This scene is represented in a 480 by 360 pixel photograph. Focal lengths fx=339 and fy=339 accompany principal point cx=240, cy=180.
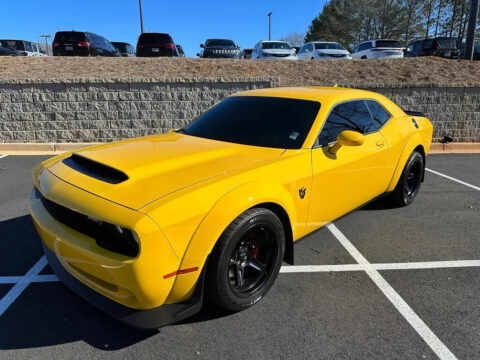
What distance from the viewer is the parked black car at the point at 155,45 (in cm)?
1407

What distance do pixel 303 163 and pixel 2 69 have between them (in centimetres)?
1040

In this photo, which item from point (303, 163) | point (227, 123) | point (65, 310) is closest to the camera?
point (65, 310)

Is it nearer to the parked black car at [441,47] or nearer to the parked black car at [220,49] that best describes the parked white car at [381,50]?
the parked black car at [441,47]

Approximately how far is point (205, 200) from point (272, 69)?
367 inches

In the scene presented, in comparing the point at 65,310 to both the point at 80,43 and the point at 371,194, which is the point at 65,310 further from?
the point at 80,43

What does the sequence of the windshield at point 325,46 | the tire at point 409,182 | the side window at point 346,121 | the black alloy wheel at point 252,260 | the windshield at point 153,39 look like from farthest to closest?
the windshield at point 325,46 < the windshield at point 153,39 < the tire at point 409,182 < the side window at point 346,121 < the black alloy wheel at point 252,260

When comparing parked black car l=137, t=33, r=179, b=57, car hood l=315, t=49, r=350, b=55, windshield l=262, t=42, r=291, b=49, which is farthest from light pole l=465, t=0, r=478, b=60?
parked black car l=137, t=33, r=179, b=57

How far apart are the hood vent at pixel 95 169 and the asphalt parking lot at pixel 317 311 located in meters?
1.00

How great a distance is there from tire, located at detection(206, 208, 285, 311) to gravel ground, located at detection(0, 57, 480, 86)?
7.96 meters

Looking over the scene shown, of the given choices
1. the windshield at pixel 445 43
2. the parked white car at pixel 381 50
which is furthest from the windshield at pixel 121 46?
the windshield at pixel 445 43

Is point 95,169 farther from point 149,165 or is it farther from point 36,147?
point 36,147

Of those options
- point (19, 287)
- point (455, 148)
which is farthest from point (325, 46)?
point (19, 287)

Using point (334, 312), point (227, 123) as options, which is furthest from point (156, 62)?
point (334, 312)

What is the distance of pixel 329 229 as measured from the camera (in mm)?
3936
